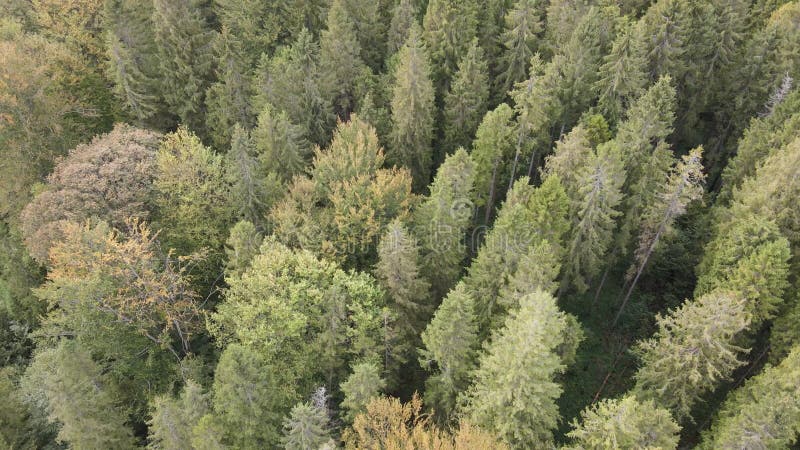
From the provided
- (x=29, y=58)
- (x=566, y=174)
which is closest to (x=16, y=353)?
(x=29, y=58)

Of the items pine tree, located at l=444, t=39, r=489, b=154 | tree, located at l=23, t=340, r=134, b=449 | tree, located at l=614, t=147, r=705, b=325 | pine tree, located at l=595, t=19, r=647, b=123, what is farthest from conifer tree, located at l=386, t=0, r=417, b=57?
tree, located at l=23, t=340, r=134, b=449

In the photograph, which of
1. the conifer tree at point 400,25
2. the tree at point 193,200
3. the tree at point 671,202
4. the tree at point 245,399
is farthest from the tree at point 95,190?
the tree at point 671,202

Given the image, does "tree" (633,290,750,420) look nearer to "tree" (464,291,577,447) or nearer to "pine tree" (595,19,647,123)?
"tree" (464,291,577,447)

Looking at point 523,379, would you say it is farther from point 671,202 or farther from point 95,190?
point 95,190

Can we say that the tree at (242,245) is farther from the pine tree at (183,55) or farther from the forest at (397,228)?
the pine tree at (183,55)

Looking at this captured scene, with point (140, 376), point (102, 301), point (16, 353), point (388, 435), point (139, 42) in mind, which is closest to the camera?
point (388, 435)

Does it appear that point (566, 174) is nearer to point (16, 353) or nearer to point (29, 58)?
point (29, 58)

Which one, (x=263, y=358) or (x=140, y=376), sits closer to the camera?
(x=263, y=358)
